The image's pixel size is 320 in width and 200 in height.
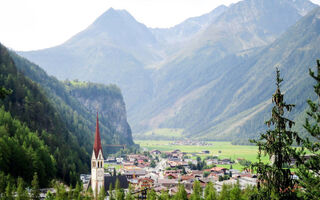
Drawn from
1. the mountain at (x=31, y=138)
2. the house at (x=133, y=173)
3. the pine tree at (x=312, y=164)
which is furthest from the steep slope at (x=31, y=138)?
the pine tree at (x=312, y=164)

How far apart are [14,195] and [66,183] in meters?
37.9

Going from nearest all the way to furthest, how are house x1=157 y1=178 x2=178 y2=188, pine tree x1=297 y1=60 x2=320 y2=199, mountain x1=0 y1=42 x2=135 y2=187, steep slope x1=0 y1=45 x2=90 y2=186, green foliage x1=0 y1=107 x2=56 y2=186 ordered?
pine tree x1=297 y1=60 x2=320 y2=199
green foliage x1=0 y1=107 x2=56 y2=186
mountain x1=0 y1=42 x2=135 y2=187
steep slope x1=0 y1=45 x2=90 y2=186
house x1=157 y1=178 x2=178 y2=188

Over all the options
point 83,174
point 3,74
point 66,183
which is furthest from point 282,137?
point 3,74

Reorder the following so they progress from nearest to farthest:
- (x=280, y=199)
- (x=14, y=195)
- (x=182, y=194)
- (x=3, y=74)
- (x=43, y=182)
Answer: (x=280, y=199)
(x=14, y=195)
(x=182, y=194)
(x=43, y=182)
(x=3, y=74)

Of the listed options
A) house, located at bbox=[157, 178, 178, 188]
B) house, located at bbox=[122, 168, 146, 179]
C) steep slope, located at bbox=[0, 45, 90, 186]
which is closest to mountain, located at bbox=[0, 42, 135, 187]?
steep slope, located at bbox=[0, 45, 90, 186]

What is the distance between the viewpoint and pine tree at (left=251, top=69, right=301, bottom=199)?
115ft

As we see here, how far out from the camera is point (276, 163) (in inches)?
1393

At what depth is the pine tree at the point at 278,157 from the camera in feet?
115

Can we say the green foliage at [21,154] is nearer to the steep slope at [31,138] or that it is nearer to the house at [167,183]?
the steep slope at [31,138]

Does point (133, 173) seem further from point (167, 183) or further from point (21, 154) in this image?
point (21, 154)

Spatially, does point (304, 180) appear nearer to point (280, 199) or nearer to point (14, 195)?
point (280, 199)

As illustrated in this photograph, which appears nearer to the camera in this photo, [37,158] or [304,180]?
[304,180]

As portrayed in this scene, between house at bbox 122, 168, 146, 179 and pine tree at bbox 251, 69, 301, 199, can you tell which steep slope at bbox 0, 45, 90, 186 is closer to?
house at bbox 122, 168, 146, 179

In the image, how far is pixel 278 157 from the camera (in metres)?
35.5
